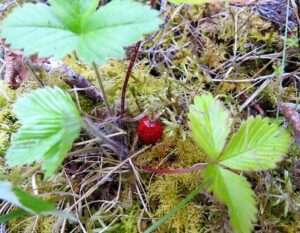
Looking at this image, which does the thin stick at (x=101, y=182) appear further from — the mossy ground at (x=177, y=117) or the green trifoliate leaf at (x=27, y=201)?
the green trifoliate leaf at (x=27, y=201)

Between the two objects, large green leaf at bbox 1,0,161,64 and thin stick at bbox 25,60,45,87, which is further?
thin stick at bbox 25,60,45,87

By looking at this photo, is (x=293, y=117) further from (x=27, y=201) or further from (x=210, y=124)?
(x=27, y=201)

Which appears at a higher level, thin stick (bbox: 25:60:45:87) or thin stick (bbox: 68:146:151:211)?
thin stick (bbox: 25:60:45:87)

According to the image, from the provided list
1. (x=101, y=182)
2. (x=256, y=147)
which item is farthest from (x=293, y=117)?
(x=101, y=182)

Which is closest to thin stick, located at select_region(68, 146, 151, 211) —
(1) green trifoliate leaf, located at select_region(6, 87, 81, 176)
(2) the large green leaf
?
(1) green trifoliate leaf, located at select_region(6, 87, 81, 176)

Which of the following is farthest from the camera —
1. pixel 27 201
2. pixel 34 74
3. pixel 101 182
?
pixel 34 74

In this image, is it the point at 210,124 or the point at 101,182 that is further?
the point at 101,182

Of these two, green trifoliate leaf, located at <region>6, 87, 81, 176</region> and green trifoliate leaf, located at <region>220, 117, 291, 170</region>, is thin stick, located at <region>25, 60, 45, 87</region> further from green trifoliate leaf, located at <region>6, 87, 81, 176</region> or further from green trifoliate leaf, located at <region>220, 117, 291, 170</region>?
green trifoliate leaf, located at <region>220, 117, 291, 170</region>
